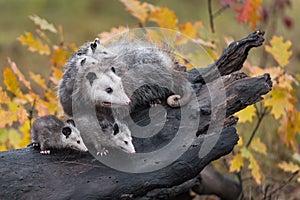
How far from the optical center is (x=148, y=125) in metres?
2.79

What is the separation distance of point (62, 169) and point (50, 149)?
16 centimetres

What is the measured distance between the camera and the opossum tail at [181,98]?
9.36ft

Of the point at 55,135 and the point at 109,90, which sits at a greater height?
the point at 109,90

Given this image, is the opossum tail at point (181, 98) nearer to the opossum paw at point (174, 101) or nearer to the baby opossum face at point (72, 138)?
the opossum paw at point (174, 101)

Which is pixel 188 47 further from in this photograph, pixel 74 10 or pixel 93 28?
pixel 74 10

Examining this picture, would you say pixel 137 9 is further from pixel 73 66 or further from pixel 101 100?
pixel 101 100

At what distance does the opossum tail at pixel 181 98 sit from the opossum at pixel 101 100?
1.04ft

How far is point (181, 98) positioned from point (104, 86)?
48 centimetres

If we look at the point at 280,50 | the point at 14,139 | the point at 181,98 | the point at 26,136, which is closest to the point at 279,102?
the point at 280,50

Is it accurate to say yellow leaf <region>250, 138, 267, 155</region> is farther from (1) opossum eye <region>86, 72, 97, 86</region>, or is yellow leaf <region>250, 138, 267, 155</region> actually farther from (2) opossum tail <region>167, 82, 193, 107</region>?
(1) opossum eye <region>86, 72, 97, 86</region>

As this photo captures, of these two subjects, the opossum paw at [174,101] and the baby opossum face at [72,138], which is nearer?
the baby opossum face at [72,138]

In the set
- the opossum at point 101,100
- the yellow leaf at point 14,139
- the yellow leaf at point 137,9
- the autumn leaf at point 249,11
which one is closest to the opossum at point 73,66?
the opossum at point 101,100

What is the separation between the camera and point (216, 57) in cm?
386

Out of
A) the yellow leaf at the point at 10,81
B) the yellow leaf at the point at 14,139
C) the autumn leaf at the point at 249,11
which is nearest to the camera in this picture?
the yellow leaf at the point at 10,81
